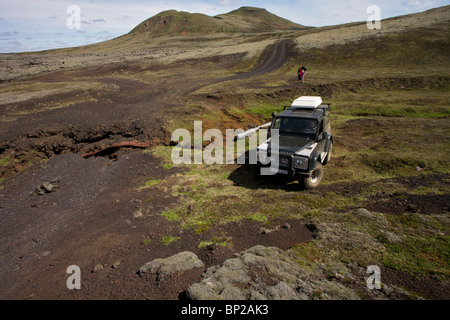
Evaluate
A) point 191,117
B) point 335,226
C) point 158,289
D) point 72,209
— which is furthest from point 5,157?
point 335,226

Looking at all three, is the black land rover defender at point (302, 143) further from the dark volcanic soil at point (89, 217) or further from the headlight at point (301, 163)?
the dark volcanic soil at point (89, 217)

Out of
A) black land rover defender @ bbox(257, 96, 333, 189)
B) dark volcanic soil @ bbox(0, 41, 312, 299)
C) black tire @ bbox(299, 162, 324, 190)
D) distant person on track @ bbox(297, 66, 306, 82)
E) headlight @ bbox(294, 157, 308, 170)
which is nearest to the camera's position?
dark volcanic soil @ bbox(0, 41, 312, 299)

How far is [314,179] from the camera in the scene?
9.30 m

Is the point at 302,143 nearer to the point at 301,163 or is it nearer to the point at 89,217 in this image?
the point at 301,163

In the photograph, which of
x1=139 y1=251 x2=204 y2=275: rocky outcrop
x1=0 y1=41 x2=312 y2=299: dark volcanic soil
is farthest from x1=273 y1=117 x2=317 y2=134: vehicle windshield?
x1=139 y1=251 x2=204 y2=275: rocky outcrop

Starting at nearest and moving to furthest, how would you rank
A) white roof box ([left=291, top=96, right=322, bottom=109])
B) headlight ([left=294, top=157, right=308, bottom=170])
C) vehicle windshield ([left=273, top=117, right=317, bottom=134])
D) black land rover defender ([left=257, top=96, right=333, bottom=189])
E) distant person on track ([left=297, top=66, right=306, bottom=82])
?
headlight ([left=294, top=157, right=308, bottom=170]) < black land rover defender ([left=257, top=96, right=333, bottom=189]) < vehicle windshield ([left=273, top=117, right=317, bottom=134]) < white roof box ([left=291, top=96, right=322, bottom=109]) < distant person on track ([left=297, top=66, right=306, bottom=82])

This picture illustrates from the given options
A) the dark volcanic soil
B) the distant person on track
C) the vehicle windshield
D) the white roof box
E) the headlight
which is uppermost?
the distant person on track

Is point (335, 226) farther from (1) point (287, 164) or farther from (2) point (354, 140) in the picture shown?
(2) point (354, 140)

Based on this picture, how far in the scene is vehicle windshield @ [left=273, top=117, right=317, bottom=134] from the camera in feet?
31.7

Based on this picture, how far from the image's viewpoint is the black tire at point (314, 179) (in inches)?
347

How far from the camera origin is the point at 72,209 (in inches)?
332

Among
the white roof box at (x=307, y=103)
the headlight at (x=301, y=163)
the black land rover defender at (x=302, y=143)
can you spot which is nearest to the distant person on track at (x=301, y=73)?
the black land rover defender at (x=302, y=143)

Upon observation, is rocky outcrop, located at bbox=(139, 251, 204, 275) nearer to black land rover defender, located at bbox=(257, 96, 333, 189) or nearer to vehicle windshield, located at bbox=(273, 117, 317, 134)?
black land rover defender, located at bbox=(257, 96, 333, 189)
